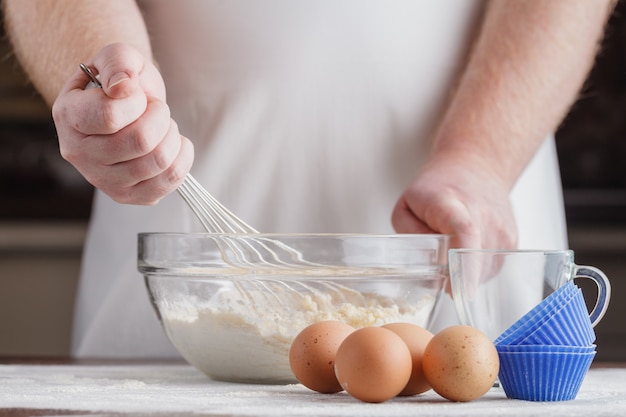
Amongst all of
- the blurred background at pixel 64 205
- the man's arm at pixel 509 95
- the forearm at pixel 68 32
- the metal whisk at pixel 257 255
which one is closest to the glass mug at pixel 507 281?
the metal whisk at pixel 257 255

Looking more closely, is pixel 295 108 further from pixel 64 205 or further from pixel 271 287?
pixel 64 205

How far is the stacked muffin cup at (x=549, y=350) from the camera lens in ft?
2.20

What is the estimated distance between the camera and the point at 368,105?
4.00 ft

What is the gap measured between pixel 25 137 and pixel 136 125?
2.35 meters

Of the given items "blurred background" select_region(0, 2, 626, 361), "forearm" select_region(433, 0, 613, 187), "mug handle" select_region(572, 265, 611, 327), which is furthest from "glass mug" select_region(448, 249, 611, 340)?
"blurred background" select_region(0, 2, 626, 361)

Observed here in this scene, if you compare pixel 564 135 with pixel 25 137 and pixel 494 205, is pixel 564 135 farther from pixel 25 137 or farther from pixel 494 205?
pixel 494 205

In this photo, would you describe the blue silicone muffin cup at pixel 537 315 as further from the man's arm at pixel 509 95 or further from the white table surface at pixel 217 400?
the man's arm at pixel 509 95

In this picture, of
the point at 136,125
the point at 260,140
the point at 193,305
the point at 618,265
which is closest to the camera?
the point at 136,125

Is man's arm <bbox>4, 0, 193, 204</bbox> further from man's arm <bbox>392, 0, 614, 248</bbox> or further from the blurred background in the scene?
the blurred background

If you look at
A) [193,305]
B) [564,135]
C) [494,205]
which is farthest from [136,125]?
[564,135]

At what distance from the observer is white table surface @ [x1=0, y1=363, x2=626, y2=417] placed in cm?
60

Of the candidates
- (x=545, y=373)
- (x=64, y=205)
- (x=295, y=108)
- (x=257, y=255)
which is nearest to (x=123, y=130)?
(x=257, y=255)

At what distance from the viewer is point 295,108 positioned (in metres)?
1.21

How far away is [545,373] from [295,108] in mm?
628
